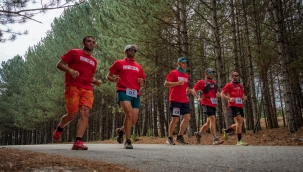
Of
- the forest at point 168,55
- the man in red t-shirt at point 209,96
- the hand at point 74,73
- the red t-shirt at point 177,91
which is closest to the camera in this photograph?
the hand at point 74,73

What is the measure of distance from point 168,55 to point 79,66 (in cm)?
994

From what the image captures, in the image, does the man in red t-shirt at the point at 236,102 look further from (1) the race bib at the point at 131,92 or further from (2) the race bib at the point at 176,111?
(1) the race bib at the point at 131,92

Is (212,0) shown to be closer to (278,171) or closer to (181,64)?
(181,64)

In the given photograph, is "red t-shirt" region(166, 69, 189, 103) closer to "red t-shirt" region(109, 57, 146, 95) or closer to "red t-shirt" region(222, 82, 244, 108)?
"red t-shirt" region(222, 82, 244, 108)

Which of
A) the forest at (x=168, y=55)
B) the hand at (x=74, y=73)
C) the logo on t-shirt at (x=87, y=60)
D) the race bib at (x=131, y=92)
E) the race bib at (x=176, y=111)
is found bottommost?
the race bib at (x=176, y=111)

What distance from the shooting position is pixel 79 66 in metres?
5.57

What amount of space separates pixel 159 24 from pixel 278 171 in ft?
31.8

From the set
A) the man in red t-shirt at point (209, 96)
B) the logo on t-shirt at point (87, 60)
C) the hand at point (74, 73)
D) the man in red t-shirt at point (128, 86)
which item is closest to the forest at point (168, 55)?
the man in red t-shirt at point (209, 96)

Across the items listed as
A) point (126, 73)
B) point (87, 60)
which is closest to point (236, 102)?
point (126, 73)

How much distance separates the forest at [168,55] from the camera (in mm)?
11281

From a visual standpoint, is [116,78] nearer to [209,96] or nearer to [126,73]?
[126,73]

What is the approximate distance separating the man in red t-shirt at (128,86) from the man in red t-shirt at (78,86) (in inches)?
25.1

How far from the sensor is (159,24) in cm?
1156

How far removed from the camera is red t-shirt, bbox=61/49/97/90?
17.9ft
